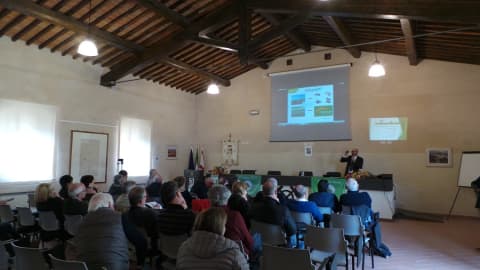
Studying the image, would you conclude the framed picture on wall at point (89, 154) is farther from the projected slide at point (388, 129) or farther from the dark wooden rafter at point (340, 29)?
the projected slide at point (388, 129)

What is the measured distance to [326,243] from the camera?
11.0ft

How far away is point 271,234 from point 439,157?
6808 mm

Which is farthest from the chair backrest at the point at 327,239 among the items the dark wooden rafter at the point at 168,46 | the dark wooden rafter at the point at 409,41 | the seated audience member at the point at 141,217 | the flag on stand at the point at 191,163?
the flag on stand at the point at 191,163

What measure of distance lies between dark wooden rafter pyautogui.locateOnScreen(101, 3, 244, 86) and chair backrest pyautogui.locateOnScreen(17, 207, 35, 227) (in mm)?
4729

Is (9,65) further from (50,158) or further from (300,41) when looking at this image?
(300,41)

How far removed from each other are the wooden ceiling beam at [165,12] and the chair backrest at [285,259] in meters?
5.65

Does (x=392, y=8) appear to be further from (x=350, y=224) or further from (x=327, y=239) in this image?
(x=327, y=239)

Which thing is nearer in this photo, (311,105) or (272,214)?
(272,214)

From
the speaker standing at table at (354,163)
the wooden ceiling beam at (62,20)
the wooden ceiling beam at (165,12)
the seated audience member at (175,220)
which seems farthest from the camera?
the speaker standing at table at (354,163)

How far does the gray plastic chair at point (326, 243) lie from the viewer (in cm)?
330

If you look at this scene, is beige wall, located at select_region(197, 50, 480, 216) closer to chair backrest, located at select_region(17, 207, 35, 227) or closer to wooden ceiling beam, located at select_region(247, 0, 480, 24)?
wooden ceiling beam, located at select_region(247, 0, 480, 24)

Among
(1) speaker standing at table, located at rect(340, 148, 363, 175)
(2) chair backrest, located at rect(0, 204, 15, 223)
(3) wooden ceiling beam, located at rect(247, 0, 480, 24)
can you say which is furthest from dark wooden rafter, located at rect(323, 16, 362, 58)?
(2) chair backrest, located at rect(0, 204, 15, 223)

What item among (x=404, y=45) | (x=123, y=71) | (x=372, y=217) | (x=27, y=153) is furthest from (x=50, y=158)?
(x=404, y=45)

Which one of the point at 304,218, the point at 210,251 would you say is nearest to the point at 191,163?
the point at 304,218
